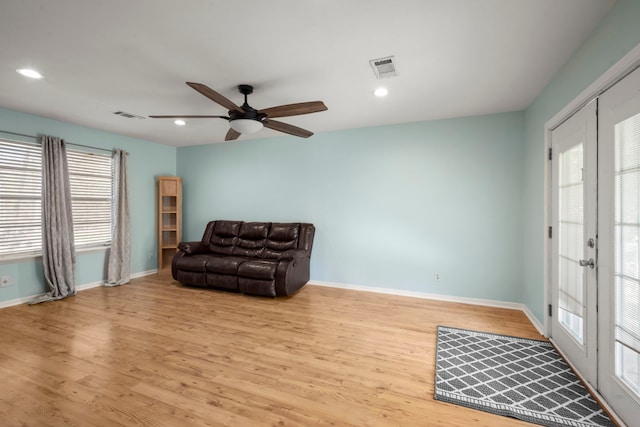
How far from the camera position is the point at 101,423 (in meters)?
1.64

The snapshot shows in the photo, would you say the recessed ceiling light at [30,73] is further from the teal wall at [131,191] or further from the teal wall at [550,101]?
the teal wall at [550,101]

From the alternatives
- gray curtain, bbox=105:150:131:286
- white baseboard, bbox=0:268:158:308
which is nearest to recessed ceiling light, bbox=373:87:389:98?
gray curtain, bbox=105:150:131:286

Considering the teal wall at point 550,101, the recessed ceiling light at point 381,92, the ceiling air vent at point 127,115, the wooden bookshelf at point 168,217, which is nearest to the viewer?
the teal wall at point 550,101

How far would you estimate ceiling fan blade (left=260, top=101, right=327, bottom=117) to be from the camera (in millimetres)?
2486

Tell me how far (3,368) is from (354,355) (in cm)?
284

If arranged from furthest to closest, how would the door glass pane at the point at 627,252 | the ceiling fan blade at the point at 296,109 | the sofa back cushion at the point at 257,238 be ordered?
1. the sofa back cushion at the point at 257,238
2. the ceiling fan blade at the point at 296,109
3. the door glass pane at the point at 627,252

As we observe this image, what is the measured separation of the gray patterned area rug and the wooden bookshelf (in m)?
5.07

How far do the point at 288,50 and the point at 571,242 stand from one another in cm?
286

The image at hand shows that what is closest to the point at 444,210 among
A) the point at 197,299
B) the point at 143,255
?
the point at 197,299

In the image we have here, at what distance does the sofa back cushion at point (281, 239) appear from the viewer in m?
4.60

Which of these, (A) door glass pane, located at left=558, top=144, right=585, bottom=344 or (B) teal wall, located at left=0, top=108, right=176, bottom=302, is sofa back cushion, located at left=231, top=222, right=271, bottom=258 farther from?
(A) door glass pane, located at left=558, top=144, right=585, bottom=344

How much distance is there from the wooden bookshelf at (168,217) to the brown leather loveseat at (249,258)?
0.89m

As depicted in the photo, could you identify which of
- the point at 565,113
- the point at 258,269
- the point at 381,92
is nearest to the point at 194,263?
the point at 258,269

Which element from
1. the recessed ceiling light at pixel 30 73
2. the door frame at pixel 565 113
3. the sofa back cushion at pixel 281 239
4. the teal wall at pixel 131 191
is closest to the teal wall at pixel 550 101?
the door frame at pixel 565 113
